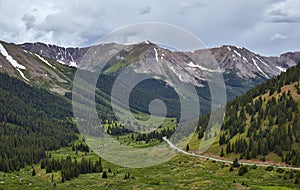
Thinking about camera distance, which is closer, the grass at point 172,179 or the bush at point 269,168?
the grass at point 172,179

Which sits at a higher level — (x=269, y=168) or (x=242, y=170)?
(x=269, y=168)

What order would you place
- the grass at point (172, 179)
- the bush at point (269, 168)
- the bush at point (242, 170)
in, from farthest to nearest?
the bush at point (269, 168), the bush at point (242, 170), the grass at point (172, 179)

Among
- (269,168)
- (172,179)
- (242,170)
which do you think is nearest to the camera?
(172,179)

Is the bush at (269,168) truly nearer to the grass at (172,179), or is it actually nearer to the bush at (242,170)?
the grass at (172,179)

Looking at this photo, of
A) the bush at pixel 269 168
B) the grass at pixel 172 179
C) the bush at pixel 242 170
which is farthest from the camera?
the bush at pixel 269 168

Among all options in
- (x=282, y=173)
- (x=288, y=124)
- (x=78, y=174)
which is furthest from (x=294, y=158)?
(x=78, y=174)

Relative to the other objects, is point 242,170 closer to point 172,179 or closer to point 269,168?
point 269,168

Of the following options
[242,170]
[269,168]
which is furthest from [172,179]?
[269,168]

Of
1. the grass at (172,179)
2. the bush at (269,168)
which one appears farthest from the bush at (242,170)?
the bush at (269,168)

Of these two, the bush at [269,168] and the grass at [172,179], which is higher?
the bush at [269,168]

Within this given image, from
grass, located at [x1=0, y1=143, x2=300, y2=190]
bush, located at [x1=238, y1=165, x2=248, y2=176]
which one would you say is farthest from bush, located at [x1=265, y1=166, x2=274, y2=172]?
bush, located at [x1=238, y1=165, x2=248, y2=176]

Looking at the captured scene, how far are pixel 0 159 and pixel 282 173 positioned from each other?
14235 centimetres

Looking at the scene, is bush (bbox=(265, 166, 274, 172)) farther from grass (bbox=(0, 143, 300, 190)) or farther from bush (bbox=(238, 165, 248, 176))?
bush (bbox=(238, 165, 248, 176))

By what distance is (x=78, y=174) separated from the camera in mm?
165625
